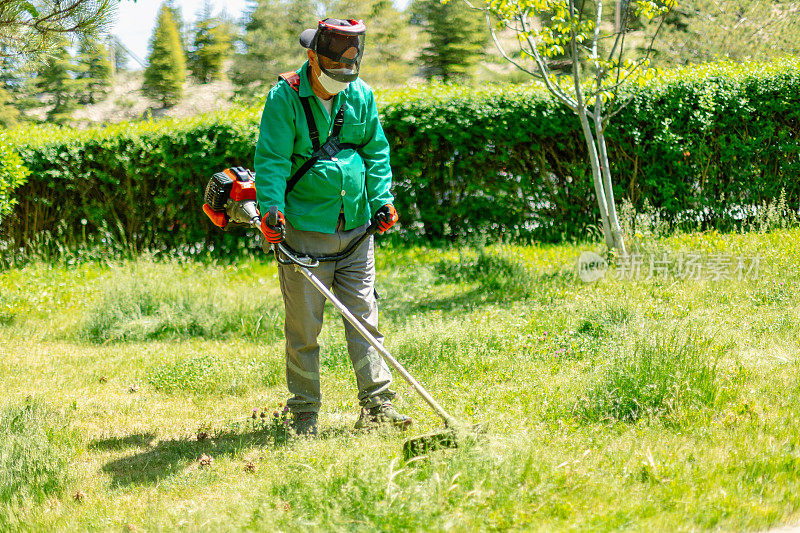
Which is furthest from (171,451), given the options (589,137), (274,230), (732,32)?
(732,32)

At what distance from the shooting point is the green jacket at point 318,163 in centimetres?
395

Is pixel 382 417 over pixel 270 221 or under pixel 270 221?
under

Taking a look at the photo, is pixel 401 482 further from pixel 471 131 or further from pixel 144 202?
pixel 144 202

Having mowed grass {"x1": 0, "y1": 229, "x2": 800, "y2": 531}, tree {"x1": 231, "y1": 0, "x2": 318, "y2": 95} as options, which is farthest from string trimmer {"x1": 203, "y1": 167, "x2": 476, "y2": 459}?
tree {"x1": 231, "y1": 0, "x2": 318, "y2": 95}

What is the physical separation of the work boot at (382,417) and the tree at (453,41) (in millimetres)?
19151

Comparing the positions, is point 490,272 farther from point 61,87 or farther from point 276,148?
point 61,87

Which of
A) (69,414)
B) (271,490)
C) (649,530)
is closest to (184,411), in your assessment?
(69,414)

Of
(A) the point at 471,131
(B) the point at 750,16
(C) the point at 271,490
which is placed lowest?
(C) the point at 271,490

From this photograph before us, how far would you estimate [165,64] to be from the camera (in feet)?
93.0

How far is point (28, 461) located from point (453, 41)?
825 inches

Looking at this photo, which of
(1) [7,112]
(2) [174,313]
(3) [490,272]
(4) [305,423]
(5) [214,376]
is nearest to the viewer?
(4) [305,423]

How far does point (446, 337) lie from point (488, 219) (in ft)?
13.4

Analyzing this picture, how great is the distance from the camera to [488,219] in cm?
940

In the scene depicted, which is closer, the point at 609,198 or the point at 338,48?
the point at 338,48
